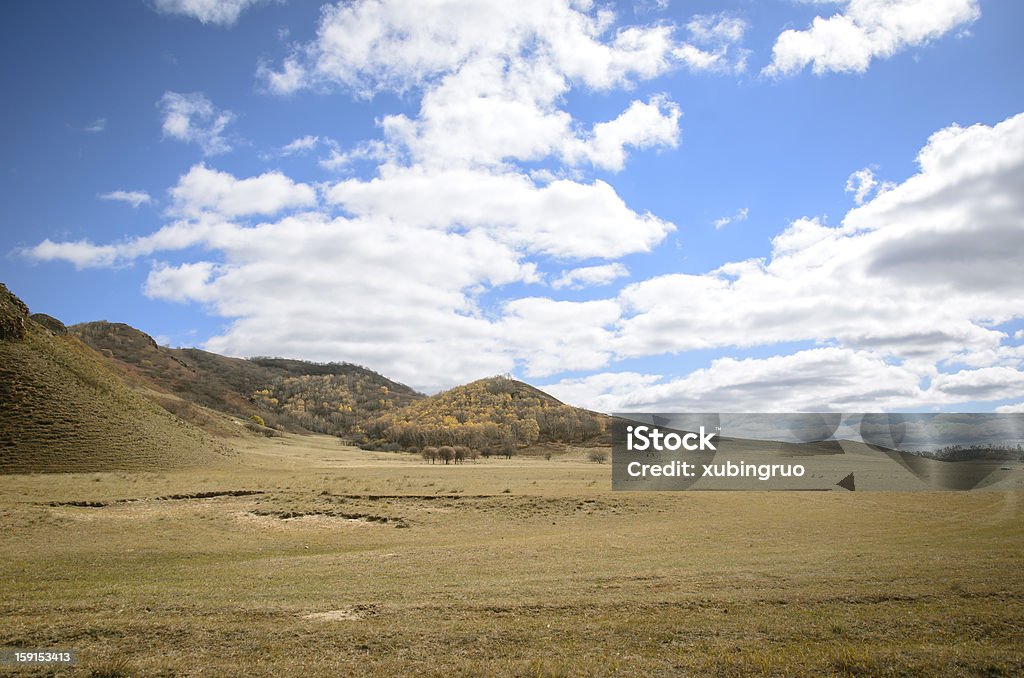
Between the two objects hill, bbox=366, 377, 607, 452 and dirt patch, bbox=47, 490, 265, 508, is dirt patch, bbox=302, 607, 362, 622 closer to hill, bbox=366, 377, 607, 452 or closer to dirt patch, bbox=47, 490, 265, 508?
dirt patch, bbox=47, 490, 265, 508

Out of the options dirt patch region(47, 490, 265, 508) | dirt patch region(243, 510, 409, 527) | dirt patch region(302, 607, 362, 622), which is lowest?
dirt patch region(243, 510, 409, 527)

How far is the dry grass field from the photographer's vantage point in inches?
405

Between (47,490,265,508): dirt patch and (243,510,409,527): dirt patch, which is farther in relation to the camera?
(47,490,265,508): dirt patch

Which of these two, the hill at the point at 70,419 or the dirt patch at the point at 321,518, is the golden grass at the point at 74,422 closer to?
the hill at the point at 70,419

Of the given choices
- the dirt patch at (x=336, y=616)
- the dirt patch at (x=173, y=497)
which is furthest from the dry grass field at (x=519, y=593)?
the dirt patch at (x=173, y=497)

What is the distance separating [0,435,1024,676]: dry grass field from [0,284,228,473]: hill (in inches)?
1006

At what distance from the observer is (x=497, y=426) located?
15600cm

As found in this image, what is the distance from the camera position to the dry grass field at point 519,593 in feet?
33.8

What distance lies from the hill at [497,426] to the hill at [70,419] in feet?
174

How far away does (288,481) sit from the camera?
4478cm

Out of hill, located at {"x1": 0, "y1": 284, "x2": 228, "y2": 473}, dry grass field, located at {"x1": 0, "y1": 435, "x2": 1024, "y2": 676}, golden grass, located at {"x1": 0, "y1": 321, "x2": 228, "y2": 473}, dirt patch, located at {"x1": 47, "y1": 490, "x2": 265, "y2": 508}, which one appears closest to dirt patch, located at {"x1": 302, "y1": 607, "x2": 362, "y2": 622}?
dry grass field, located at {"x1": 0, "y1": 435, "x2": 1024, "y2": 676}

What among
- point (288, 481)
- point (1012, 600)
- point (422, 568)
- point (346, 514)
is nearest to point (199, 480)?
point (288, 481)

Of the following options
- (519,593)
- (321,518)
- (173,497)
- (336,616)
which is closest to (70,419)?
(173,497)

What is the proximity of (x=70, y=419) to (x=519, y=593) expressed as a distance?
6308 cm
